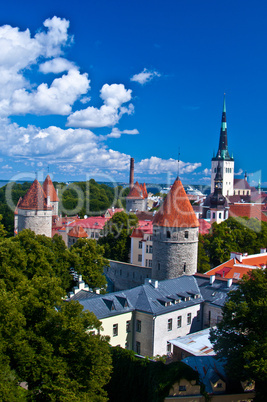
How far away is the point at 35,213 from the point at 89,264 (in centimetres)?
1159

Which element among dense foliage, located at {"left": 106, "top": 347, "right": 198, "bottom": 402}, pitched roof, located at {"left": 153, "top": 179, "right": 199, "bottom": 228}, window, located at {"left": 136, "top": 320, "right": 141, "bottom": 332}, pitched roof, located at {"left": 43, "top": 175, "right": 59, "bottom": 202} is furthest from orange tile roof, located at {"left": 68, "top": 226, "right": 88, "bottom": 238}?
dense foliage, located at {"left": 106, "top": 347, "right": 198, "bottom": 402}

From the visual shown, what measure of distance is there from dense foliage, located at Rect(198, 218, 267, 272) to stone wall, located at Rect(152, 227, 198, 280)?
567 cm

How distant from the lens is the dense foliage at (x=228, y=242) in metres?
34.1

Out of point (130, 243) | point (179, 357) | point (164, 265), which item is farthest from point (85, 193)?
point (179, 357)

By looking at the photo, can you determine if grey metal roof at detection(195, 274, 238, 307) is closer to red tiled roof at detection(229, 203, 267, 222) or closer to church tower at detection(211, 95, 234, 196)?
red tiled roof at detection(229, 203, 267, 222)

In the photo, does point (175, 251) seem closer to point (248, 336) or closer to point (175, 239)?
point (175, 239)

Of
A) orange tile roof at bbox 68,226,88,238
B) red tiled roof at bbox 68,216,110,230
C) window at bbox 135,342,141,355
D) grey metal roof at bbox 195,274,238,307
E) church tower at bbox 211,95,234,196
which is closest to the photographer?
window at bbox 135,342,141,355

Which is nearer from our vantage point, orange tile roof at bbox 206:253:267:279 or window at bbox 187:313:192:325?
window at bbox 187:313:192:325

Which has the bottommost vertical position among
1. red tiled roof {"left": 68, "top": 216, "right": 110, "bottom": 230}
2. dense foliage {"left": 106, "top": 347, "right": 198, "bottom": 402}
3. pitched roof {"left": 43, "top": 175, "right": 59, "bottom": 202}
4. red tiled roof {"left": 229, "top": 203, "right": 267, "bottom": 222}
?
dense foliage {"left": 106, "top": 347, "right": 198, "bottom": 402}

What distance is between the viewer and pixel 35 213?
3547 cm

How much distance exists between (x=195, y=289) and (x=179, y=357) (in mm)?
6353

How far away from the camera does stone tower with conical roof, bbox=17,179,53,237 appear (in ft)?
116

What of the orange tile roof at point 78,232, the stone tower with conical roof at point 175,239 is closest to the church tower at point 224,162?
the orange tile roof at point 78,232

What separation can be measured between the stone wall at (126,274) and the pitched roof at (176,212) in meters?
5.19
